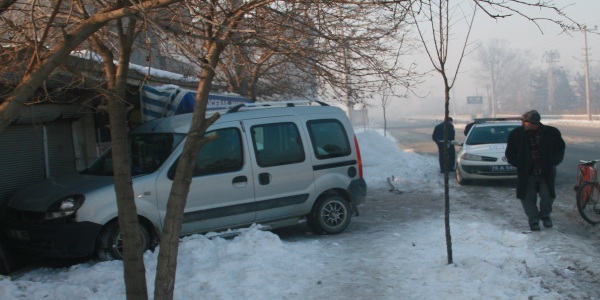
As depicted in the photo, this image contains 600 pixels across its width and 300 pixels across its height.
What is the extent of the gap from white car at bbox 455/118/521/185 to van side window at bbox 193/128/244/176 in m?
7.42

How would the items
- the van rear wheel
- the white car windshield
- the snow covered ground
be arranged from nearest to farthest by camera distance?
the snow covered ground, the van rear wheel, the white car windshield

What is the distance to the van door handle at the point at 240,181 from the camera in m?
7.69

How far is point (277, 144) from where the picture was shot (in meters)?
8.15

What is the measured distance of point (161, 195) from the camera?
716 cm

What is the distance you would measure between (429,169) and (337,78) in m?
12.1

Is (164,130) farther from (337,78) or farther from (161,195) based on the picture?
(337,78)

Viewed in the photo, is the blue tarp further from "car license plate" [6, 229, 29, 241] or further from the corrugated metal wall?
"car license plate" [6, 229, 29, 241]

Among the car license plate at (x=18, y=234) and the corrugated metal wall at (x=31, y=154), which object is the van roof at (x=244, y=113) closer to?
the corrugated metal wall at (x=31, y=154)

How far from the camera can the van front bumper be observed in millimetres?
6586

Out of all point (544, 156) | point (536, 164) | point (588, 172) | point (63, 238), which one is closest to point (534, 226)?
point (536, 164)

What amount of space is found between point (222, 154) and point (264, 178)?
68cm

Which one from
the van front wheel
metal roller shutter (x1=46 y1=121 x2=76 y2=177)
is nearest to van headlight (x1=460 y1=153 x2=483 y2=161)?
the van front wheel

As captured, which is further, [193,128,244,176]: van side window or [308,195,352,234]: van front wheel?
[308,195,352,234]: van front wheel

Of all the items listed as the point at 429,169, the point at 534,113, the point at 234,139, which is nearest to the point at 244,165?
the point at 234,139
